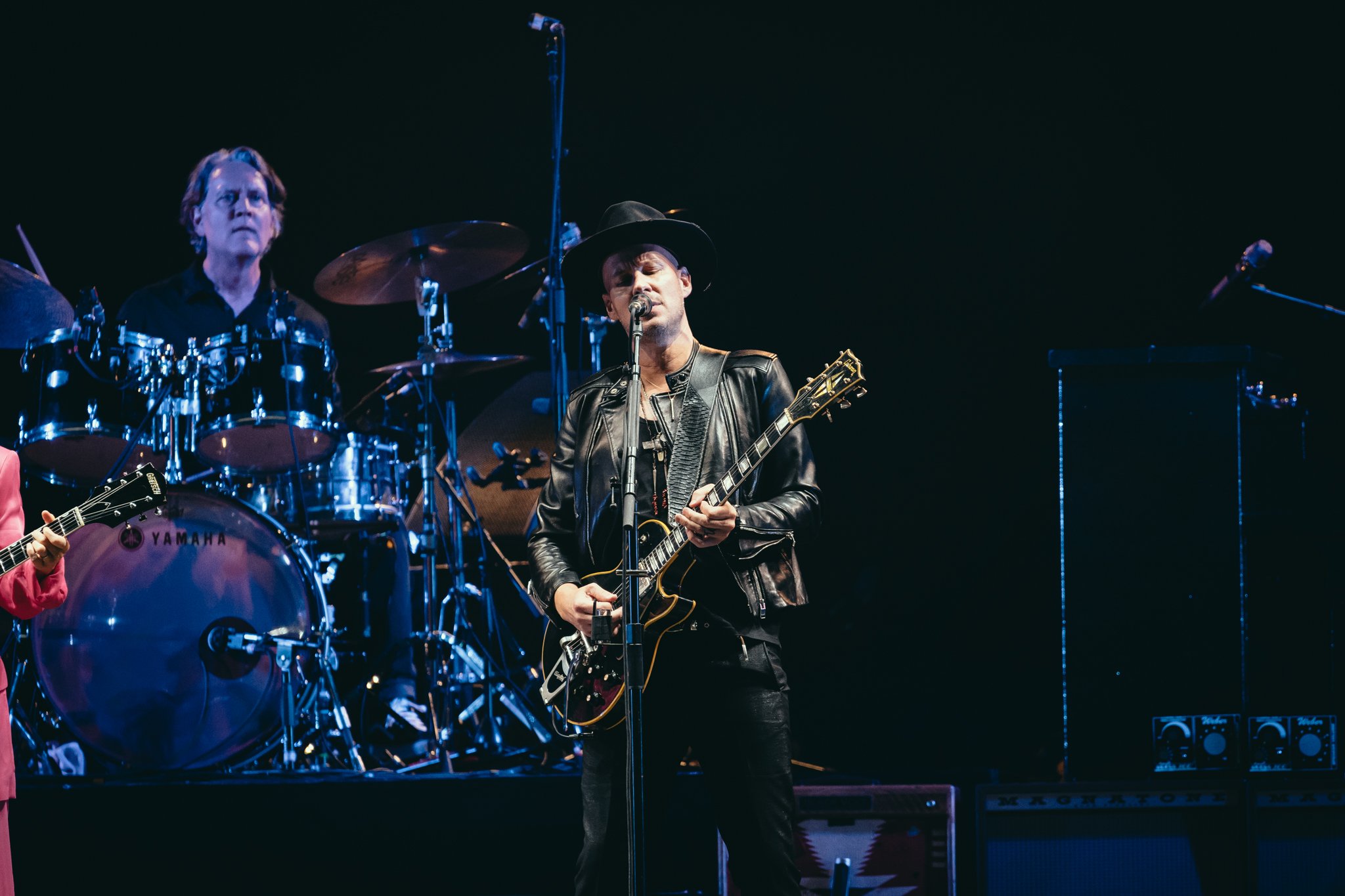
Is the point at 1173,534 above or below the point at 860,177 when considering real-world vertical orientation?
below

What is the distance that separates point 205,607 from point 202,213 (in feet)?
7.77

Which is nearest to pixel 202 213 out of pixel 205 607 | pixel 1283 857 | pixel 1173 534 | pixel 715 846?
pixel 205 607

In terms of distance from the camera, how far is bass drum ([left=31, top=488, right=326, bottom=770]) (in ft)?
16.1

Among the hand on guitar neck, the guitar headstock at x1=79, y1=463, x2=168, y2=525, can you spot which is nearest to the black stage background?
the guitar headstock at x1=79, y1=463, x2=168, y2=525

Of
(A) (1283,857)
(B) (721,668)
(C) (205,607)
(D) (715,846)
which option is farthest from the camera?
(C) (205,607)

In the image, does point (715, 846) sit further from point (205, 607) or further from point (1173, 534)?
point (205, 607)

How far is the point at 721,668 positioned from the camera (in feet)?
9.70

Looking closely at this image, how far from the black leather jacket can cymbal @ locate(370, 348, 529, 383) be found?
220cm

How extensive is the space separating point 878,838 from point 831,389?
5.63 feet

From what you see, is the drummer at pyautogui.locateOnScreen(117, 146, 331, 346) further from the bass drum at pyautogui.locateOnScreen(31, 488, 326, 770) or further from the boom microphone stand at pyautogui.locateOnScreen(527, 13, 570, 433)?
the boom microphone stand at pyautogui.locateOnScreen(527, 13, 570, 433)

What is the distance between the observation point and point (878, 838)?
3945 millimetres

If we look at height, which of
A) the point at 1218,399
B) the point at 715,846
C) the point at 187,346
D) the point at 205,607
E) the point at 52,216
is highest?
the point at 52,216

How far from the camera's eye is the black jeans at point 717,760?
2904 millimetres

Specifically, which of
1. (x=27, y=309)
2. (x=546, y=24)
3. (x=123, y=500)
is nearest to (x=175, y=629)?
(x=27, y=309)
